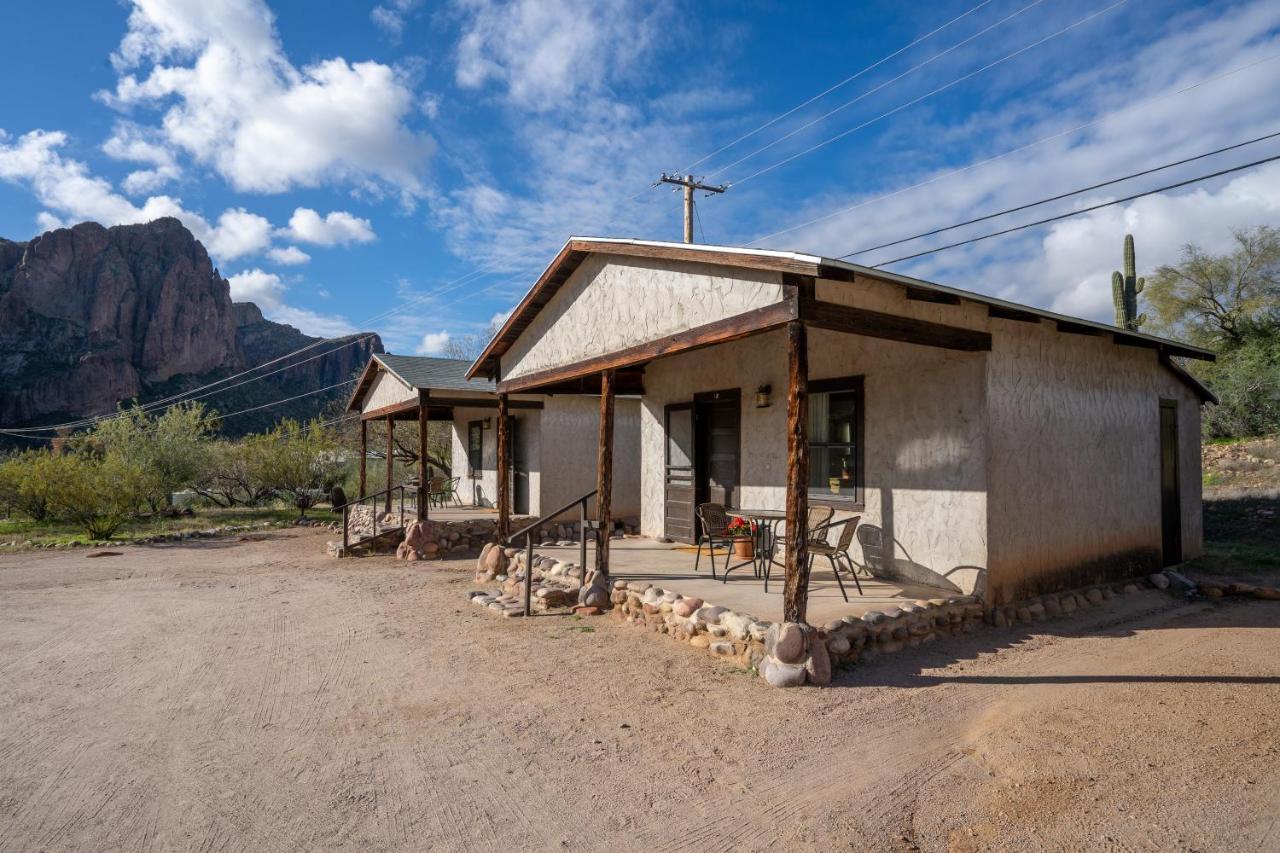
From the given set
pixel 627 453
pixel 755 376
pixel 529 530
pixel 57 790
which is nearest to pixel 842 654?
pixel 529 530

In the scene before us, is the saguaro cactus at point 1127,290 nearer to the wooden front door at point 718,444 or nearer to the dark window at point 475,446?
the wooden front door at point 718,444

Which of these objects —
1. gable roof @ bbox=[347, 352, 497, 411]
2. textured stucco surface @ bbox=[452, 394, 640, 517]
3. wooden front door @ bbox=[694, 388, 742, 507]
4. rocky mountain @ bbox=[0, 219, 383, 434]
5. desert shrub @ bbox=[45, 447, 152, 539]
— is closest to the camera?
wooden front door @ bbox=[694, 388, 742, 507]

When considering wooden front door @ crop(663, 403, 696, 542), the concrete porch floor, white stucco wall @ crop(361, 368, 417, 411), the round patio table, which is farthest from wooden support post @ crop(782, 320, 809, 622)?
white stucco wall @ crop(361, 368, 417, 411)

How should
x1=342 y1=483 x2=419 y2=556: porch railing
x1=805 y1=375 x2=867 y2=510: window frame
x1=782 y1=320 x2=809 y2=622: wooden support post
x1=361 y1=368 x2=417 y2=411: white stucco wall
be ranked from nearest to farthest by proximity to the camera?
x1=782 y1=320 x2=809 y2=622: wooden support post
x1=805 y1=375 x2=867 y2=510: window frame
x1=342 y1=483 x2=419 y2=556: porch railing
x1=361 y1=368 x2=417 y2=411: white stucco wall

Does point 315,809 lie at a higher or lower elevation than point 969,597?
lower

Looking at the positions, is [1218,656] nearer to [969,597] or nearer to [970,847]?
[969,597]

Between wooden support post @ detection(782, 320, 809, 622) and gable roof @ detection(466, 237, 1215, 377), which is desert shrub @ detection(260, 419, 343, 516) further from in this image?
wooden support post @ detection(782, 320, 809, 622)

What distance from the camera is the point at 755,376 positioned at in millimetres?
8625

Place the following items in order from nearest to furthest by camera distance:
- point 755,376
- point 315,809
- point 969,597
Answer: point 315,809
point 969,597
point 755,376

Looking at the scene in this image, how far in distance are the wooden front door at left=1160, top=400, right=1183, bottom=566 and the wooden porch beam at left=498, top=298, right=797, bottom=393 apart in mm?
6312

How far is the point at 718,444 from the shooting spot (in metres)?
9.37

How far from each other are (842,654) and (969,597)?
1.71 metres

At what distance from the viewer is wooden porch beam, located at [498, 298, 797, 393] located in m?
5.26

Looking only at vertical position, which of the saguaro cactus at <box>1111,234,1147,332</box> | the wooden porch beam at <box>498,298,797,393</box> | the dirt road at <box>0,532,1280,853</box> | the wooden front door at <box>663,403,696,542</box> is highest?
the saguaro cactus at <box>1111,234,1147,332</box>
